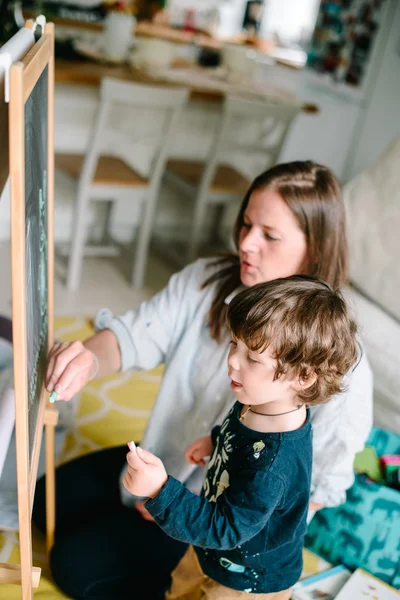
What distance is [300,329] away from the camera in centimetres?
95

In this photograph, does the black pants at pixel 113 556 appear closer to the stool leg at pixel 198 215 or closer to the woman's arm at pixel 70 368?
the woman's arm at pixel 70 368

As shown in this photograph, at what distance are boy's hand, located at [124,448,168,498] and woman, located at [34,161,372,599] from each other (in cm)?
25

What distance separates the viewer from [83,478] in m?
1.61

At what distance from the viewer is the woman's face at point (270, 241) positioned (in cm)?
125

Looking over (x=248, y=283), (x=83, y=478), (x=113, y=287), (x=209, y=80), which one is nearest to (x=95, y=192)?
(x=113, y=287)

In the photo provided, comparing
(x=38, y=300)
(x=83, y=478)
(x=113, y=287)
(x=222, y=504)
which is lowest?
(x=113, y=287)

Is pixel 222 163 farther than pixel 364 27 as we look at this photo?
No

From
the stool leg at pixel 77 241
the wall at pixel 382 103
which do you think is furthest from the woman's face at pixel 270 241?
the wall at pixel 382 103

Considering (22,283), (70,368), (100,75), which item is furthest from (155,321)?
(100,75)

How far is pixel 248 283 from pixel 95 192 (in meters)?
1.66

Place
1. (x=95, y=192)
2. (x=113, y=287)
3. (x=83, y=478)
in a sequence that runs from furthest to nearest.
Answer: (x=113, y=287) < (x=95, y=192) < (x=83, y=478)

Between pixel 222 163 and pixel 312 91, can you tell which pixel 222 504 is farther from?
pixel 312 91

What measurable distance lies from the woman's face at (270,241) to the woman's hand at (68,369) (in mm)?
330

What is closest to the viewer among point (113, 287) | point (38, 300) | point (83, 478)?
point (38, 300)
